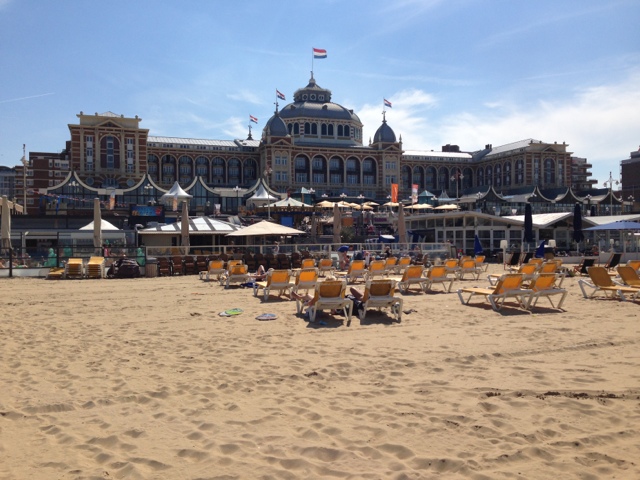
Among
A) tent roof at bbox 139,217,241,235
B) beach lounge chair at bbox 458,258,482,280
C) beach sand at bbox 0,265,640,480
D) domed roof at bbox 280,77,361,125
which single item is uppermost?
domed roof at bbox 280,77,361,125

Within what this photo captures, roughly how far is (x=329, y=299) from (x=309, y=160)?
6119cm

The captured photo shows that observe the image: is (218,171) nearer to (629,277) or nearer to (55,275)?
(55,275)

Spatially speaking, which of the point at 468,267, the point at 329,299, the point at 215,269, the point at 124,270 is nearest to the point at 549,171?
the point at 468,267

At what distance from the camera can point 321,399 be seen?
486cm

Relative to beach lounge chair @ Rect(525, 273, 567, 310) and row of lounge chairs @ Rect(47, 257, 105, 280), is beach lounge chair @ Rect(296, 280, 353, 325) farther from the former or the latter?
row of lounge chairs @ Rect(47, 257, 105, 280)

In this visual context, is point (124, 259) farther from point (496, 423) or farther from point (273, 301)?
point (496, 423)

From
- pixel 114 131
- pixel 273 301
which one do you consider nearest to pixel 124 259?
pixel 273 301

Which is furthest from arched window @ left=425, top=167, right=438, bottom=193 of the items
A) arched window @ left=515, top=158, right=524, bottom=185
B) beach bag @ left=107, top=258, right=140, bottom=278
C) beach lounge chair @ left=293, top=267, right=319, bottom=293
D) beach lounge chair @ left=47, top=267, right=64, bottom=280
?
beach lounge chair @ left=293, top=267, right=319, bottom=293

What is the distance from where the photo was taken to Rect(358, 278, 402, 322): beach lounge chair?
9.30m

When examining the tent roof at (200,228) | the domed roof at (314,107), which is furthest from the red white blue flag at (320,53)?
the tent roof at (200,228)

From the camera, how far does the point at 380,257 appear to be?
71.3ft

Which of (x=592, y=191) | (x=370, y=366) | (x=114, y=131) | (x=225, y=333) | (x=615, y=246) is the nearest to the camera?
(x=370, y=366)

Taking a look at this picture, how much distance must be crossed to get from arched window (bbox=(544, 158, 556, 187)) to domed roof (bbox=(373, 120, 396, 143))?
21.0m

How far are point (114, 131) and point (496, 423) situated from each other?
62.1 meters
